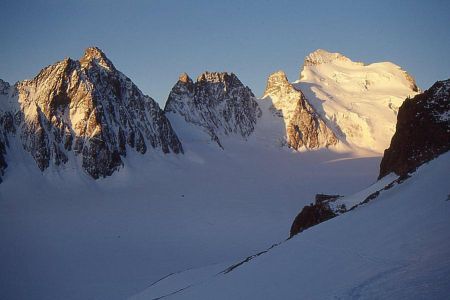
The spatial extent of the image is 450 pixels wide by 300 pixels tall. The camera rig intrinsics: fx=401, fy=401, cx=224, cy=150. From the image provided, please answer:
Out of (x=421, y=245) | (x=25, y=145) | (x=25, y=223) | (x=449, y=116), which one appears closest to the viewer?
(x=421, y=245)

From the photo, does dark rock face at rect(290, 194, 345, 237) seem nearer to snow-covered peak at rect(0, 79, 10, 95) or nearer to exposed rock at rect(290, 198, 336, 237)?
exposed rock at rect(290, 198, 336, 237)

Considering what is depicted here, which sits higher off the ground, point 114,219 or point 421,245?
point 114,219

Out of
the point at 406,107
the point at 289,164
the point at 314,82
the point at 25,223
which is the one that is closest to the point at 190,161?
the point at 289,164

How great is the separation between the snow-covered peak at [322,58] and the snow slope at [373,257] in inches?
6111

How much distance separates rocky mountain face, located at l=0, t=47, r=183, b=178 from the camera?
6956 centimetres

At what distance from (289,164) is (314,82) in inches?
2386

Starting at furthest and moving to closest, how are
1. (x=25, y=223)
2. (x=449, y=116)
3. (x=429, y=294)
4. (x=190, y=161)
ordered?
(x=190, y=161), (x=25, y=223), (x=449, y=116), (x=429, y=294)

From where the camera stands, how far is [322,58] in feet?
545

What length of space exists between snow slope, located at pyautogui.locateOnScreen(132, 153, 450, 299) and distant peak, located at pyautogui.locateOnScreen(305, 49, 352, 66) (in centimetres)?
15523

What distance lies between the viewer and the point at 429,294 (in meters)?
6.45

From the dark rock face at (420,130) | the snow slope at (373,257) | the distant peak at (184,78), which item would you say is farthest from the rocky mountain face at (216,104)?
the snow slope at (373,257)

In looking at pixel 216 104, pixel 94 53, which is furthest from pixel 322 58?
pixel 94 53

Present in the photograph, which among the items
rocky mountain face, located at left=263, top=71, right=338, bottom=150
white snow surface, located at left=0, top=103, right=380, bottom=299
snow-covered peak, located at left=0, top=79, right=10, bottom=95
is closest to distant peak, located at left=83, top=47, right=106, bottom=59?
snow-covered peak, located at left=0, top=79, right=10, bottom=95

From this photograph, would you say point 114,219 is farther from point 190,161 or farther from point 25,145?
point 190,161
